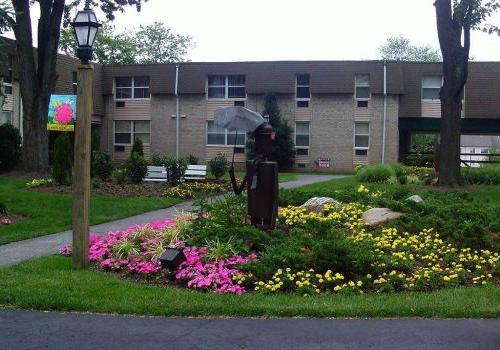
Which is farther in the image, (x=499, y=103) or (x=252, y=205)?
(x=499, y=103)

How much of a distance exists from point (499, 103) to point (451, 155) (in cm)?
2003

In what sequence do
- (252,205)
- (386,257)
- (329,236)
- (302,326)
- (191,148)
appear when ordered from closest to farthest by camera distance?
(302,326) < (386,257) < (329,236) < (252,205) < (191,148)

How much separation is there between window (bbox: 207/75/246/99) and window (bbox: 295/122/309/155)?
390 centimetres

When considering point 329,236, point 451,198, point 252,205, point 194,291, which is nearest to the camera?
point 194,291

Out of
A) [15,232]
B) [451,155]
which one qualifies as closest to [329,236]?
[15,232]

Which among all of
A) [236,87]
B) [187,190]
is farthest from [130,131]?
[187,190]


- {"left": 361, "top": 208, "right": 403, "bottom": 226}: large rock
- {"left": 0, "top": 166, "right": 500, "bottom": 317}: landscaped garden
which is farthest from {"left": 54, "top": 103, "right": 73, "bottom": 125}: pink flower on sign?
{"left": 361, "top": 208, "right": 403, "bottom": 226}: large rock

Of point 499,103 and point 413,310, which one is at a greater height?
point 499,103

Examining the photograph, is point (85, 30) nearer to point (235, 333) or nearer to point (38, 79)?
point (235, 333)

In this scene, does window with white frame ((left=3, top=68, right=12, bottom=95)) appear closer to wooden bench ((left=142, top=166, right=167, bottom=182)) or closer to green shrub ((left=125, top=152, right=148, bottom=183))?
wooden bench ((left=142, top=166, right=167, bottom=182))

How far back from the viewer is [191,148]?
40625 mm

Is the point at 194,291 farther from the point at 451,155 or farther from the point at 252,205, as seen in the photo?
the point at 451,155

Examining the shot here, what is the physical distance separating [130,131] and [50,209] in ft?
86.0

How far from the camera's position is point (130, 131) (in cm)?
4209
